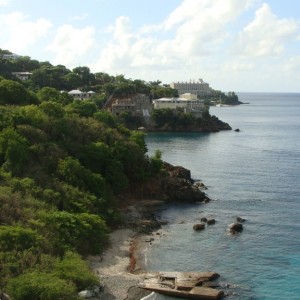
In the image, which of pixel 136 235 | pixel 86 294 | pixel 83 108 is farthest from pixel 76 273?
pixel 83 108

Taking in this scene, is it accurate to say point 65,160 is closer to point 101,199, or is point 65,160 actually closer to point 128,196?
point 101,199

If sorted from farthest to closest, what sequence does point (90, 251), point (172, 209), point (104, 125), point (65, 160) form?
point (104, 125) < point (172, 209) < point (65, 160) < point (90, 251)

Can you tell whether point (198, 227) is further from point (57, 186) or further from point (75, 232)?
point (57, 186)

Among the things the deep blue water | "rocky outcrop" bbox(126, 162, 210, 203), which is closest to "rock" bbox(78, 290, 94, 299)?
the deep blue water

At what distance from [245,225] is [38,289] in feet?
87.1

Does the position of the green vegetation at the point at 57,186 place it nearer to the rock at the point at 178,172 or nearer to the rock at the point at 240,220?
the rock at the point at 178,172

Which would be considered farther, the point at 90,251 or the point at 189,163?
the point at 189,163

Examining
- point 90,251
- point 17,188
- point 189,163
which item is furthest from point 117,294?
point 189,163

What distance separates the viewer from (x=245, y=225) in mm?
48500

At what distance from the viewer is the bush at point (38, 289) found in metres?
27.1

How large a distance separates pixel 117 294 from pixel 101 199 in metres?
16.4

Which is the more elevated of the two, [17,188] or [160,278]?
[17,188]

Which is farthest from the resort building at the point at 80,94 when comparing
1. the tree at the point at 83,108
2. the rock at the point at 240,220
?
the rock at the point at 240,220

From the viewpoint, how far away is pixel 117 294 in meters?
32.0
